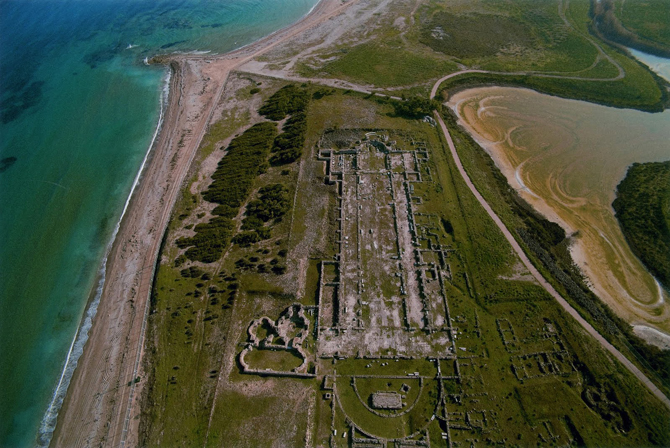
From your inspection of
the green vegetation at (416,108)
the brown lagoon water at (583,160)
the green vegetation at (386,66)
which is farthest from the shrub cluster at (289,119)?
the brown lagoon water at (583,160)

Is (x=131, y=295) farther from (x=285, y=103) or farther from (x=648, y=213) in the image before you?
(x=648, y=213)

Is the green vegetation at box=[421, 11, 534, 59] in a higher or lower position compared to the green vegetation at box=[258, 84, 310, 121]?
higher

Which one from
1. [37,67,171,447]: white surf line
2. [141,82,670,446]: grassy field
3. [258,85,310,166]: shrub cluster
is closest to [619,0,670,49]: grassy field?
[141,82,670,446]: grassy field

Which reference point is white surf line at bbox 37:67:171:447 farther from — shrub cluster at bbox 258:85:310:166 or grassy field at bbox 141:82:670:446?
shrub cluster at bbox 258:85:310:166

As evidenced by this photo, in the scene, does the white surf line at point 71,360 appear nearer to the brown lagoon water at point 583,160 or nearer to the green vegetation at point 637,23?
the brown lagoon water at point 583,160

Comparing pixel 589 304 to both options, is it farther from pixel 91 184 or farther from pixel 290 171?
pixel 91 184

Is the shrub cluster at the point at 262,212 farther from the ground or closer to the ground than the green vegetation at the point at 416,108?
closer to the ground
